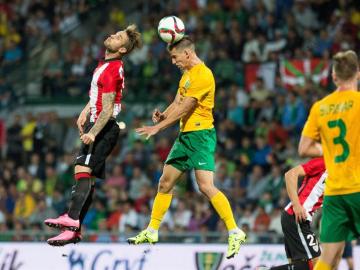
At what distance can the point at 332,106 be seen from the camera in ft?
29.3

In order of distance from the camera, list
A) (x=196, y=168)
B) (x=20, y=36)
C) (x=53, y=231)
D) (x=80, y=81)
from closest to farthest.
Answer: (x=196, y=168)
(x=53, y=231)
(x=80, y=81)
(x=20, y=36)

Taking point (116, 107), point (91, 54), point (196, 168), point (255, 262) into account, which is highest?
point (91, 54)

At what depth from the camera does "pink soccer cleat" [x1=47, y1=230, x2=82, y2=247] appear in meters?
11.2

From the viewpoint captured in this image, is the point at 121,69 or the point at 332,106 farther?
the point at 121,69

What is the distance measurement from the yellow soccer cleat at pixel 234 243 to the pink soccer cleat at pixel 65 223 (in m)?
1.57

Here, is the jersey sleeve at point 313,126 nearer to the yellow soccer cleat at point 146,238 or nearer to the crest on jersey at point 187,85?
the crest on jersey at point 187,85

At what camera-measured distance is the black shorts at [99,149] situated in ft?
37.4

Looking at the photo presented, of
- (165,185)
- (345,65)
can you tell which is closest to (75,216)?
(165,185)

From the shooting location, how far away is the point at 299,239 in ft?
35.1

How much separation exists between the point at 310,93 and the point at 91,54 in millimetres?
5532

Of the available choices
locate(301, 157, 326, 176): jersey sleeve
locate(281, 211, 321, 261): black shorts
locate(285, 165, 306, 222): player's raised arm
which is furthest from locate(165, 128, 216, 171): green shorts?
locate(285, 165, 306, 222): player's raised arm

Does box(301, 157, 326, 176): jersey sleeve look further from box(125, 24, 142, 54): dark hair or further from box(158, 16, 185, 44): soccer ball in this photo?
box(125, 24, 142, 54): dark hair

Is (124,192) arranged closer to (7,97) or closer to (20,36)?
(7,97)

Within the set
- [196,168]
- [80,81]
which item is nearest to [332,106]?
[196,168]
